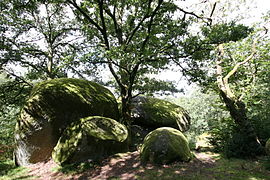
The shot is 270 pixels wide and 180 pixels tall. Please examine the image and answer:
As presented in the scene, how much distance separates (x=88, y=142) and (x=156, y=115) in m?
6.40

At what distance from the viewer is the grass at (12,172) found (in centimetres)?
578

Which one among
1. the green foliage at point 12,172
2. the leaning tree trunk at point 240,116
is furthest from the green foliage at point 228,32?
the green foliage at point 12,172

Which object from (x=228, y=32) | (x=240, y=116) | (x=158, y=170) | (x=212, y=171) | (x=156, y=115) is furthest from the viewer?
(x=156, y=115)

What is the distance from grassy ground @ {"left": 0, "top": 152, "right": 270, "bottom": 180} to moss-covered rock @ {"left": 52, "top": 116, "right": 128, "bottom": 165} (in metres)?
0.36

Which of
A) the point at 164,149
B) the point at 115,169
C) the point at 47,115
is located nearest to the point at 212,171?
the point at 164,149

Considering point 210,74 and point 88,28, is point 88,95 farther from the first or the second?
point 210,74

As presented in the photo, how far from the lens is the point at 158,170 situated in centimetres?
547

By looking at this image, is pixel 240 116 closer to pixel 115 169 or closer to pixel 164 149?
pixel 164 149

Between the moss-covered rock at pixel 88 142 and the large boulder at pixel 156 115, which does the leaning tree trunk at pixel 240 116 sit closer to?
the large boulder at pixel 156 115

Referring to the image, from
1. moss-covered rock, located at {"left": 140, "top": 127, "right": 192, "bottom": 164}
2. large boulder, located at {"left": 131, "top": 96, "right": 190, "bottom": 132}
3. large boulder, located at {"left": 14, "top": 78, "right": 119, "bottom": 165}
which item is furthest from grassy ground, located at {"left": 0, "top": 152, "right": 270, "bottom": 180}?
large boulder, located at {"left": 131, "top": 96, "right": 190, "bottom": 132}

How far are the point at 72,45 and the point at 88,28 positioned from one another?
3.25m

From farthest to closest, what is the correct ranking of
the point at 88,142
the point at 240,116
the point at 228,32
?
the point at 240,116, the point at 228,32, the point at 88,142

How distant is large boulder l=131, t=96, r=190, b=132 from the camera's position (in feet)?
38.6

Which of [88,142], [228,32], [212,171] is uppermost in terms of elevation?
[228,32]
